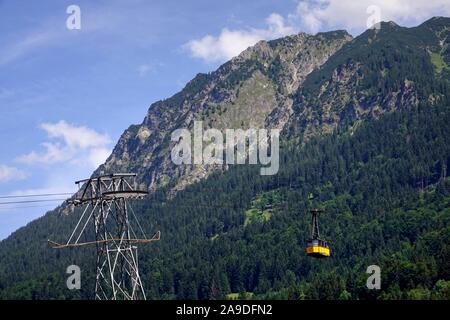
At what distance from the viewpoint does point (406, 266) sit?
185375 millimetres

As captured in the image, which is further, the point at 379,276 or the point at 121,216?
the point at 379,276
